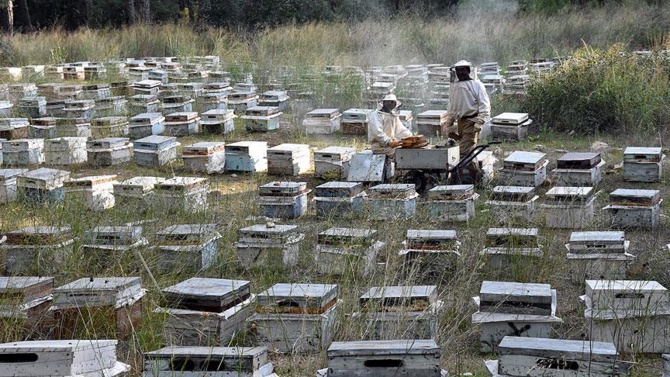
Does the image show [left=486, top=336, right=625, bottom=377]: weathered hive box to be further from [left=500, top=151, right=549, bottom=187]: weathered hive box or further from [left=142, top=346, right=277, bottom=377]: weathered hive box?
[left=500, top=151, right=549, bottom=187]: weathered hive box

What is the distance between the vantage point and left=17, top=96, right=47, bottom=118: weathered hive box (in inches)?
488

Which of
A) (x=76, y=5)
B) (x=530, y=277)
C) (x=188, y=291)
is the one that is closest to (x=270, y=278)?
(x=188, y=291)

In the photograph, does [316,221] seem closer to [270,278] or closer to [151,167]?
[270,278]

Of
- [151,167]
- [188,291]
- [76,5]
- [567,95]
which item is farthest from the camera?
[76,5]

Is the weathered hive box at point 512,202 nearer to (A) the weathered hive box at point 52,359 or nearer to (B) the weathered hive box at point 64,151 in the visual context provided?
(A) the weathered hive box at point 52,359

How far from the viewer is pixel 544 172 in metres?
8.70

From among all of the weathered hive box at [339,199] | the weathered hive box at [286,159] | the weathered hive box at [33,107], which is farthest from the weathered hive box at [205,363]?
the weathered hive box at [33,107]

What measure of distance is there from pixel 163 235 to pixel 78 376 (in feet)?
7.30

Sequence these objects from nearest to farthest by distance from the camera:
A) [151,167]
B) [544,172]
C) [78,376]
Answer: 1. [78,376]
2. [544,172]
3. [151,167]

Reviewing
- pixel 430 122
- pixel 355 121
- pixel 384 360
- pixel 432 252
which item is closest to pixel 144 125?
pixel 355 121

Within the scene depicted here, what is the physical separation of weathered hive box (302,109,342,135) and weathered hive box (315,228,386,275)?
224 inches

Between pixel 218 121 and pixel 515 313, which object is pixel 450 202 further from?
pixel 218 121

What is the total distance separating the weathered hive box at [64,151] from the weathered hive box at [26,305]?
5404 mm

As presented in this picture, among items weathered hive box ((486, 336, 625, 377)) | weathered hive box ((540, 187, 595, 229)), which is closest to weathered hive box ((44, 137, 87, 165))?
weathered hive box ((540, 187, 595, 229))
